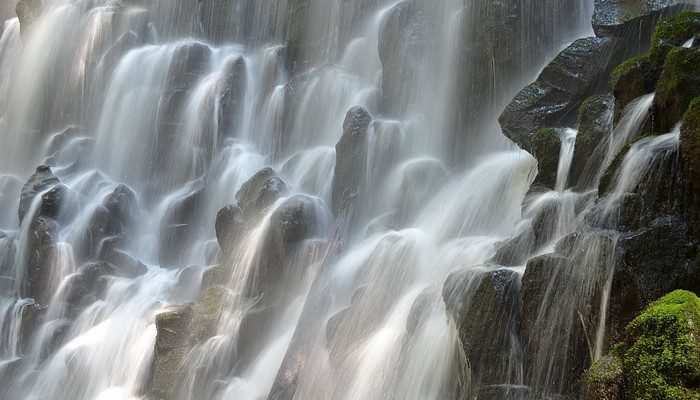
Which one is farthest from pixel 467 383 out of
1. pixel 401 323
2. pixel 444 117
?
pixel 444 117

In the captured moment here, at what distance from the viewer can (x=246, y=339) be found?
42.2ft

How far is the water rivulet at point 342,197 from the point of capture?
25.0ft

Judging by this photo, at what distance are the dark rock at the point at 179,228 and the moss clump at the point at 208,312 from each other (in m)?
5.37

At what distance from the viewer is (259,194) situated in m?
15.2

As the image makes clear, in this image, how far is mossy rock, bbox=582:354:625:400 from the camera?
5.78 meters

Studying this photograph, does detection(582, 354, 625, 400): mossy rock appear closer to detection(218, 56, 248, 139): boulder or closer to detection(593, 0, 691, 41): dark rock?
detection(593, 0, 691, 41): dark rock

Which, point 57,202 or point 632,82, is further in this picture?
point 57,202

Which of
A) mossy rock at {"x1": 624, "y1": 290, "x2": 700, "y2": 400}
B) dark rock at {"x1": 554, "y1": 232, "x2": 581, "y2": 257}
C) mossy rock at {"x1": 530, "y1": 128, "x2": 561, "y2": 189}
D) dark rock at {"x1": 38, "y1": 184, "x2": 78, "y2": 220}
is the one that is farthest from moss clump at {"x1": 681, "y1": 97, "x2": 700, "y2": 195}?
dark rock at {"x1": 38, "y1": 184, "x2": 78, "y2": 220}

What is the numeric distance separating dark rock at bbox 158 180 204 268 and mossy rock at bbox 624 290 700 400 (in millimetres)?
14808

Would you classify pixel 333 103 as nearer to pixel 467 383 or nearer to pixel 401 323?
pixel 401 323

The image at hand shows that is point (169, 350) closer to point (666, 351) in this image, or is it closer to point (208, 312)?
point (208, 312)

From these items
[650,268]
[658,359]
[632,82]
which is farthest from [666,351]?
[632,82]

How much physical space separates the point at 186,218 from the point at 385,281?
10.0 meters

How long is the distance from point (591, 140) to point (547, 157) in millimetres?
875
